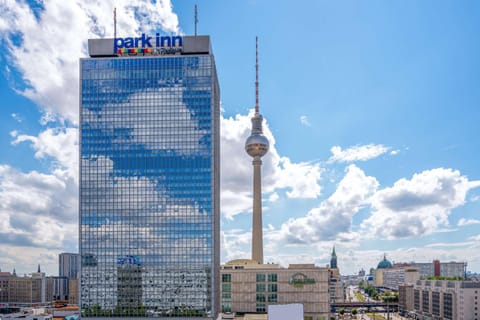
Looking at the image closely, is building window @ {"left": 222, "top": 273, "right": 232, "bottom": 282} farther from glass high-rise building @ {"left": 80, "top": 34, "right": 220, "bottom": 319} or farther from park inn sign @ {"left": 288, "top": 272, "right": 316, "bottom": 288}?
glass high-rise building @ {"left": 80, "top": 34, "right": 220, "bottom": 319}

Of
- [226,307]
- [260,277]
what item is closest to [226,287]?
[226,307]

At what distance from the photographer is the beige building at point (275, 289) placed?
166 meters

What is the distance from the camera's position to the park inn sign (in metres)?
166

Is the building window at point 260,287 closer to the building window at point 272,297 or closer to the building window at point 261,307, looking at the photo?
the building window at point 272,297

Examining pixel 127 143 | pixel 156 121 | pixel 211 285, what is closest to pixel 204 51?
pixel 156 121

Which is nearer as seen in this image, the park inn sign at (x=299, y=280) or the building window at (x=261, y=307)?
the building window at (x=261, y=307)

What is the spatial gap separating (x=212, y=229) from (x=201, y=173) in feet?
51.0

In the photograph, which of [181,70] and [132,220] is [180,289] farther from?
[181,70]

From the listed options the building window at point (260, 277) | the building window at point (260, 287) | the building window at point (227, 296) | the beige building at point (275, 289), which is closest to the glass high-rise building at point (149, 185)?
the building window at point (227, 296)

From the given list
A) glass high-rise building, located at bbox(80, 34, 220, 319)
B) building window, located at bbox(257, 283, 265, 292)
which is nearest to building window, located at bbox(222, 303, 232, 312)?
A: building window, located at bbox(257, 283, 265, 292)

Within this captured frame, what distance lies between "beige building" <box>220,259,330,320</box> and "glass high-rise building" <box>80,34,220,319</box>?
71.3 feet

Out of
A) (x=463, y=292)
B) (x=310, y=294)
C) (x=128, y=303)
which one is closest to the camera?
(x=128, y=303)

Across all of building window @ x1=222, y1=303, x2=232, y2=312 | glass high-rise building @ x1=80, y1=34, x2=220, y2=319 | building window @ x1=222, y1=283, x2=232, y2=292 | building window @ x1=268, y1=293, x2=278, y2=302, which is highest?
glass high-rise building @ x1=80, y1=34, x2=220, y2=319

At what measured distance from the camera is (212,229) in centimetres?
14275
